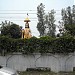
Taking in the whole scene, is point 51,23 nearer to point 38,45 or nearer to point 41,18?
point 41,18

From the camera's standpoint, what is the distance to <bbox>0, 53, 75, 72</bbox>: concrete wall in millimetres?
16578

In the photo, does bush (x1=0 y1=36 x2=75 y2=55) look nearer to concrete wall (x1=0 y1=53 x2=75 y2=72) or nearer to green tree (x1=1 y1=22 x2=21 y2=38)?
concrete wall (x1=0 y1=53 x2=75 y2=72)

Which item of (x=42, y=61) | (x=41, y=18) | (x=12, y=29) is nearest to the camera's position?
(x=42, y=61)

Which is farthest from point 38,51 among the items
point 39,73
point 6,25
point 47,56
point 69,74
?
point 6,25

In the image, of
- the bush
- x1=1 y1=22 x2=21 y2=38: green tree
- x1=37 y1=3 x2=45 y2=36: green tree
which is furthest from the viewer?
x1=37 y1=3 x2=45 y2=36: green tree

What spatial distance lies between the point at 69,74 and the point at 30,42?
353 cm

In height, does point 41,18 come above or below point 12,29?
above

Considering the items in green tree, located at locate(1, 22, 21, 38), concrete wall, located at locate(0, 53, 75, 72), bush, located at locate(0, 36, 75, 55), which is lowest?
concrete wall, located at locate(0, 53, 75, 72)

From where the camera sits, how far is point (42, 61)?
16.6 m

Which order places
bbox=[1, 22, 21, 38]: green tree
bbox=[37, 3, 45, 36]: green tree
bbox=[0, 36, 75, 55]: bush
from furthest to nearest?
bbox=[37, 3, 45, 36]: green tree < bbox=[1, 22, 21, 38]: green tree < bbox=[0, 36, 75, 55]: bush

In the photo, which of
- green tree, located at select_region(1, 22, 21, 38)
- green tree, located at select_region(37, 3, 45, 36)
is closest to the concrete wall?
green tree, located at select_region(1, 22, 21, 38)

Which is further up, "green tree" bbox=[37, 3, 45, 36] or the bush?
"green tree" bbox=[37, 3, 45, 36]

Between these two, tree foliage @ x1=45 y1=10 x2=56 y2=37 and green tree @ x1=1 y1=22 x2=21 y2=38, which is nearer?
green tree @ x1=1 y1=22 x2=21 y2=38

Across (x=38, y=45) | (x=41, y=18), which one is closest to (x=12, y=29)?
(x=41, y=18)
